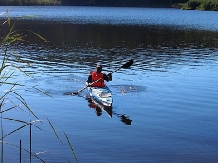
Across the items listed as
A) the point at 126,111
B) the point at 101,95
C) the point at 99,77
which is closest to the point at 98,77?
the point at 99,77

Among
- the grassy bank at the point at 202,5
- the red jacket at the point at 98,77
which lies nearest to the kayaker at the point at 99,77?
the red jacket at the point at 98,77

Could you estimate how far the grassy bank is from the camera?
12206cm

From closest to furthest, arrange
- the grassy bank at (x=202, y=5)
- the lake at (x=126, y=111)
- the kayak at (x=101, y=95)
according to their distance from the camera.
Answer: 1. the lake at (x=126, y=111)
2. the kayak at (x=101, y=95)
3. the grassy bank at (x=202, y=5)

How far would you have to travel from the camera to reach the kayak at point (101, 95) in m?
17.6

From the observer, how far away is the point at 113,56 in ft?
114

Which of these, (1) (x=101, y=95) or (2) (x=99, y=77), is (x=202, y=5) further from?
(1) (x=101, y=95)

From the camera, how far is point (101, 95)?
18375 mm

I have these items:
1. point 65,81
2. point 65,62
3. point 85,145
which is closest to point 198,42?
point 65,62

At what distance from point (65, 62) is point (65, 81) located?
757 cm

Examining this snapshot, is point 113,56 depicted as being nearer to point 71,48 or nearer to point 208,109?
point 71,48

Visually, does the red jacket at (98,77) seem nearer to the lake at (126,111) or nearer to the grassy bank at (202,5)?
the lake at (126,111)

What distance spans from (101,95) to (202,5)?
114 m

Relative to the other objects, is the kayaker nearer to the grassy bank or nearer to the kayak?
the kayak

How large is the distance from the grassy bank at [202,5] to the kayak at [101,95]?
108 m
